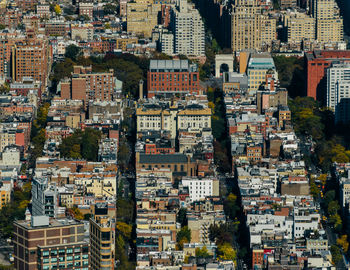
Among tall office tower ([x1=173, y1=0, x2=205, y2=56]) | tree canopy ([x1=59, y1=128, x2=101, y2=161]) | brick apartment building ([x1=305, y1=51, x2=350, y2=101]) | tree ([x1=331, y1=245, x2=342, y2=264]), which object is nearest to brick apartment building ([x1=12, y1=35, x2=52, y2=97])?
tall office tower ([x1=173, y1=0, x2=205, y2=56])

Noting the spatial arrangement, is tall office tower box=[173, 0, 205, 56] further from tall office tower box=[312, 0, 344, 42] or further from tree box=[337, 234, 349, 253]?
tree box=[337, 234, 349, 253]

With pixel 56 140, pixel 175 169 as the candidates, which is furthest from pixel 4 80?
pixel 175 169

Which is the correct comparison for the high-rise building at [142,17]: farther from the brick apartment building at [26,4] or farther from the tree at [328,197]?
the tree at [328,197]

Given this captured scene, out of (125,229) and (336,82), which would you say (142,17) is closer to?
(336,82)

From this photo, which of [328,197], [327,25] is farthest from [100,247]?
[327,25]

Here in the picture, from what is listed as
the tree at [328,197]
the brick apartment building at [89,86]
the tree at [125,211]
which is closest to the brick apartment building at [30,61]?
the brick apartment building at [89,86]

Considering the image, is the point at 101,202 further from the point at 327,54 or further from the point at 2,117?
the point at 327,54
